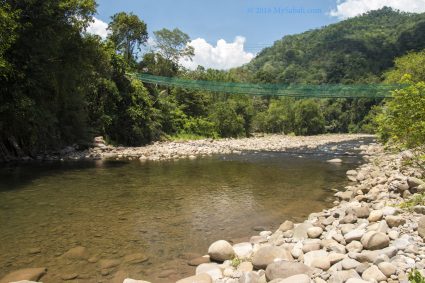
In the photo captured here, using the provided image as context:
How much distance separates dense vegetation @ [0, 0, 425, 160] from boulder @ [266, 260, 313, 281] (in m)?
12.9

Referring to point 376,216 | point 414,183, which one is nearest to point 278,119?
point 414,183

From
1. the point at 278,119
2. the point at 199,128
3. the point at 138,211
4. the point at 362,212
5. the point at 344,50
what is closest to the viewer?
the point at 362,212

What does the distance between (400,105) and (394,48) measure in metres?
83.6

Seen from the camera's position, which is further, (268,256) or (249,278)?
(268,256)

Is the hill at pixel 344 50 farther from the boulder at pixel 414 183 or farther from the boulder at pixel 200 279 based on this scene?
the boulder at pixel 200 279

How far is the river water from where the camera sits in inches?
222

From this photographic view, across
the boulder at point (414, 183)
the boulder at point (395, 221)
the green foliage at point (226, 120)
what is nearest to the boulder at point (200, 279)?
the boulder at point (395, 221)

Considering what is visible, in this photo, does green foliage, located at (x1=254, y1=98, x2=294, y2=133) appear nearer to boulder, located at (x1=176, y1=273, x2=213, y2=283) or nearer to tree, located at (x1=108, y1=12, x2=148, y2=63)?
tree, located at (x1=108, y1=12, x2=148, y2=63)

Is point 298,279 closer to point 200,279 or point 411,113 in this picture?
point 200,279

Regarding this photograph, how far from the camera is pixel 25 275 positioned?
16.5 ft

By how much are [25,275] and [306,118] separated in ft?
174

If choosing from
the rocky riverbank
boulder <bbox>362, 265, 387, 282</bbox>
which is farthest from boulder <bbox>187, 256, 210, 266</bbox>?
boulder <bbox>362, 265, 387, 282</bbox>

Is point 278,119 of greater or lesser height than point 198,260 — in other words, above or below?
below

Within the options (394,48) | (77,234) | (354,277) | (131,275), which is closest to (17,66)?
(77,234)
